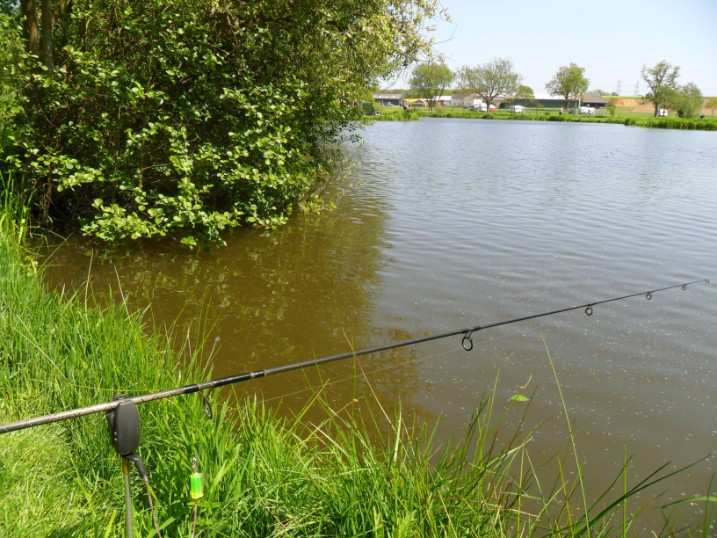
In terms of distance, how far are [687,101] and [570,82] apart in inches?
1918

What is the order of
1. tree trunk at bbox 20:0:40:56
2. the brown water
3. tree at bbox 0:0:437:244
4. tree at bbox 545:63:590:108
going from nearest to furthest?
the brown water
tree at bbox 0:0:437:244
tree trunk at bbox 20:0:40:56
tree at bbox 545:63:590:108

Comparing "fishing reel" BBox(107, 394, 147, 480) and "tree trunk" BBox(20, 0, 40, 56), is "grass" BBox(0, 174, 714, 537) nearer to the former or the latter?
"fishing reel" BBox(107, 394, 147, 480)

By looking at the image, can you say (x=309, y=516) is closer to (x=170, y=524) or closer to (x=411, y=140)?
(x=170, y=524)

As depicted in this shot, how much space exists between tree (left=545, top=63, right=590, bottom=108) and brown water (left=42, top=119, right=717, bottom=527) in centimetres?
12971

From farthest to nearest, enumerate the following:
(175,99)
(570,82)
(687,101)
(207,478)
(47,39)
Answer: (570,82) → (687,101) → (175,99) → (47,39) → (207,478)

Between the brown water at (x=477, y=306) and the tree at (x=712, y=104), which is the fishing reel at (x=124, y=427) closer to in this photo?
the brown water at (x=477, y=306)

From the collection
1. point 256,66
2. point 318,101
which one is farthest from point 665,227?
point 256,66

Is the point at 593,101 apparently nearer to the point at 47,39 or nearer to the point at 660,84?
the point at 660,84

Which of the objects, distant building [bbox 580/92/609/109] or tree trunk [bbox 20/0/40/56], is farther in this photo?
distant building [bbox 580/92/609/109]

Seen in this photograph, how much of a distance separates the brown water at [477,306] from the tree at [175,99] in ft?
2.72

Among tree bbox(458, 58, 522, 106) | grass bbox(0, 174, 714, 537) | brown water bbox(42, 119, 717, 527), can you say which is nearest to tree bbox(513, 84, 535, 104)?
tree bbox(458, 58, 522, 106)

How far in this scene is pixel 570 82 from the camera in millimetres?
132750

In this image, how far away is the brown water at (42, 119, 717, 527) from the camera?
17.1ft

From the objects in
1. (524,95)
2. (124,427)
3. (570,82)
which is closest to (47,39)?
(124,427)
